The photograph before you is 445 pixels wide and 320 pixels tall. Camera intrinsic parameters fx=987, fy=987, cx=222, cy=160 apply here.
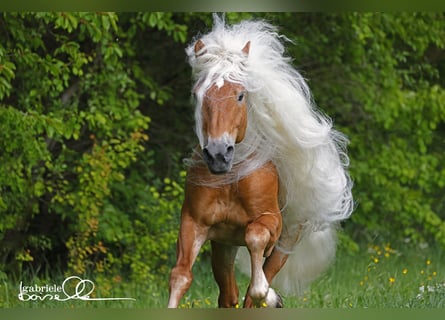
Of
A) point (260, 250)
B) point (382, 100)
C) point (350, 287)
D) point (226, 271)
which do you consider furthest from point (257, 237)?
point (382, 100)

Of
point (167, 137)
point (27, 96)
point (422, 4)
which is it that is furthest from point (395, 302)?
point (167, 137)

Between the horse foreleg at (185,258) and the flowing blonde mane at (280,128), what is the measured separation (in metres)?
0.24

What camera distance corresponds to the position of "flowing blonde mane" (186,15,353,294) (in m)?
4.83

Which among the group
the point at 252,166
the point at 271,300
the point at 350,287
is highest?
the point at 252,166

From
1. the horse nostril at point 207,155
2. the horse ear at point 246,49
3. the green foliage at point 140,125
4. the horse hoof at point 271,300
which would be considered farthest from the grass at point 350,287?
the horse ear at point 246,49

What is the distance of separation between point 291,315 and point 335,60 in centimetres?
630

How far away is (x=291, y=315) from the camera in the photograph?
12.5 feet

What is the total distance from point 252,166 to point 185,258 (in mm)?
603

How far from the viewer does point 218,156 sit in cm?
445

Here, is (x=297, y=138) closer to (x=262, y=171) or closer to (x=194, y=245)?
(x=262, y=171)

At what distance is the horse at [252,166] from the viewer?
183 inches

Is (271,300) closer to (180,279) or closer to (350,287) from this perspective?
(180,279)

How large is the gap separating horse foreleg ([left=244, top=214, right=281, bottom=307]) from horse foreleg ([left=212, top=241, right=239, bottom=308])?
602 millimetres

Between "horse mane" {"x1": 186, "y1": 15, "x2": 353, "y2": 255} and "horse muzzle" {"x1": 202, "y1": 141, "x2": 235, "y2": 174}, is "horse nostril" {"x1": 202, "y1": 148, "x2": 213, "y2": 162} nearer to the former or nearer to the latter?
"horse muzzle" {"x1": 202, "y1": 141, "x2": 235, "y2": 174}
